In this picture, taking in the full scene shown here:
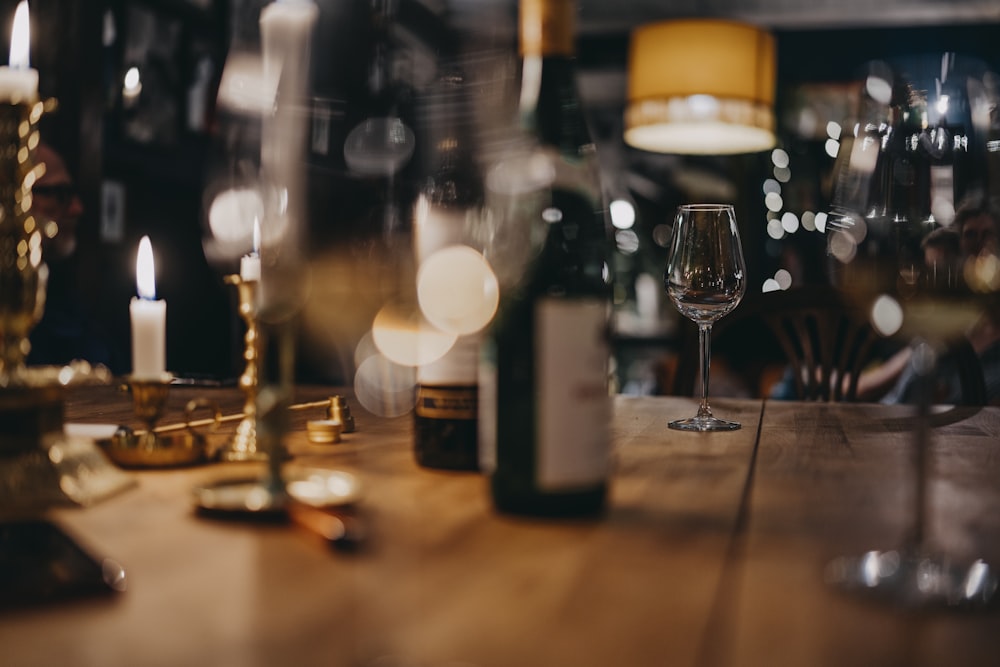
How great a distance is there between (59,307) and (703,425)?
2.35 meters

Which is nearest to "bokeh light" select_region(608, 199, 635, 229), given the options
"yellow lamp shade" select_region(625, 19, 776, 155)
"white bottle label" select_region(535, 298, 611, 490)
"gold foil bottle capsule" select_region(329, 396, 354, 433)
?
"yellow lamp shade" select_region(625, 19, 776, 155)

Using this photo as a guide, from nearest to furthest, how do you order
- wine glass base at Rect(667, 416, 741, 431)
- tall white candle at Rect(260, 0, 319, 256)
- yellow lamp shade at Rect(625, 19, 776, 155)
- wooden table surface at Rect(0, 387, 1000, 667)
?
wooden table surface at Rect(0, 387, 1000, 667)
tall white candle at Rect(260, 0, 319, 256)
wine glass base at Rect(667, 416, 741, 431)
yellow lamp shade at Rect(625, 19, 776, 155)

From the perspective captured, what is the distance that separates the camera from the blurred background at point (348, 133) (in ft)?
1.59

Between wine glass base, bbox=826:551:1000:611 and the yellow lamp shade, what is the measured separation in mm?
1889

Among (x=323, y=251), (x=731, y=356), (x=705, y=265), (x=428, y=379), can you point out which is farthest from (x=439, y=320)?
(x=731, y=356)

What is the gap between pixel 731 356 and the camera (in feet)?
16.6

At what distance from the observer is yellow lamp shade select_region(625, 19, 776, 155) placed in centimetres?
216

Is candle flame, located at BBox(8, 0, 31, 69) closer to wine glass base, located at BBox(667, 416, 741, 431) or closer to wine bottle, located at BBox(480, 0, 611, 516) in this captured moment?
wine bottle, located at BBox(480, 0, 611, 516)

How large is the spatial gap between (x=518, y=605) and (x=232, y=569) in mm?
149

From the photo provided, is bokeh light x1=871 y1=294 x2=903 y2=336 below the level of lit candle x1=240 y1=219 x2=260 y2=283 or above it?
below

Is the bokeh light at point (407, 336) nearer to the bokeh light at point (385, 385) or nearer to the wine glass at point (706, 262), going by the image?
the bokeh light at point (385, 385)

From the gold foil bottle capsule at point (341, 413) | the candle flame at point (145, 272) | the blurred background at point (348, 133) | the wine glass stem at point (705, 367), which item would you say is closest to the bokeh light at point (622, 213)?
the blurred background at point (348, 133)

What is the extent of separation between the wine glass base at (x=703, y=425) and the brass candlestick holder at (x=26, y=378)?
594 mm

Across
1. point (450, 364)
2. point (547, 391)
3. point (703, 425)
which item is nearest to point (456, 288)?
point (450, 364)
